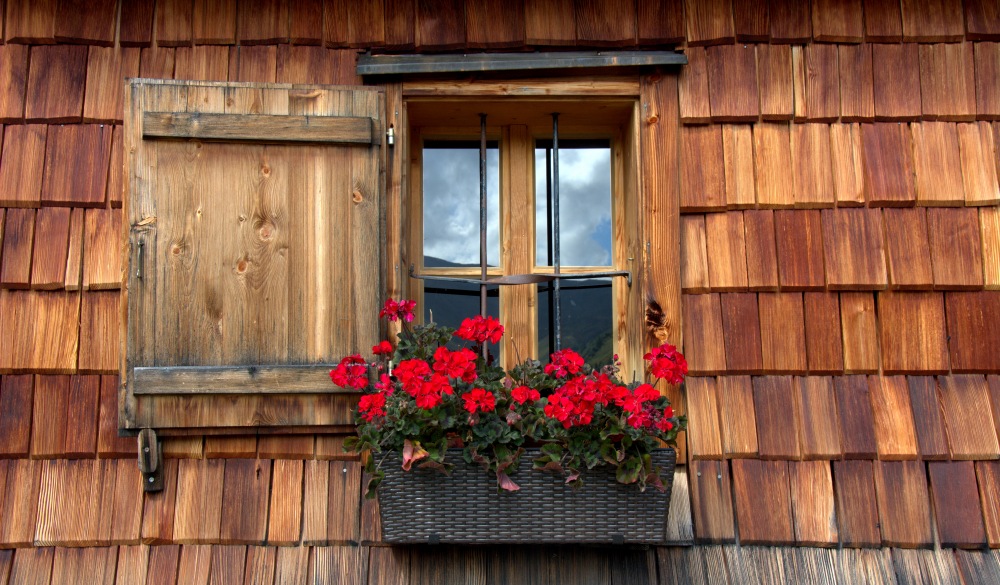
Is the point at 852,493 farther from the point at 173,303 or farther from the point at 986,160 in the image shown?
the point at 173,303

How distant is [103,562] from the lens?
269 centimetres

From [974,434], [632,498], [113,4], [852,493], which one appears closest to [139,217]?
[113,4]

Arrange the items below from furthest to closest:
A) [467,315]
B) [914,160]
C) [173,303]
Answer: [467,315] < [914,160] < [173,303]

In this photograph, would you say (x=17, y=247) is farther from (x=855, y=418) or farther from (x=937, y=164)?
(x=937, y=164)

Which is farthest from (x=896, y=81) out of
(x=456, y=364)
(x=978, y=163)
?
(x=456, y=364)

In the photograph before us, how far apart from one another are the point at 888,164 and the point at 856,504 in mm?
1091

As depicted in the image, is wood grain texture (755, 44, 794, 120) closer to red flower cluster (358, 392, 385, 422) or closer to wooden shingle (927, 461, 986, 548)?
wooden shingle (927, 461, 986, 548)

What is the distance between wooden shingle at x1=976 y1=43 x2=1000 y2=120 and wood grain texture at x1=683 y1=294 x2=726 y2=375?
109cm

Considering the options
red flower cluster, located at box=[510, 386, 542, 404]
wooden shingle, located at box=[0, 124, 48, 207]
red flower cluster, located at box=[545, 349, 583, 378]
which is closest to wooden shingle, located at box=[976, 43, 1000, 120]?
red flower cluster, located at box=[545, 349, 583, 378]

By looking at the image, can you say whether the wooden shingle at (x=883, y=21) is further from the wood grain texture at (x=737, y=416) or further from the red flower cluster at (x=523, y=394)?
the red flower cluster at (x=523, y=394)

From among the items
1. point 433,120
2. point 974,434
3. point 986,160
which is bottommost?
point 974,434

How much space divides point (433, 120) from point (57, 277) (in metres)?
1.33

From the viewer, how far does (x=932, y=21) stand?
2.91 meters

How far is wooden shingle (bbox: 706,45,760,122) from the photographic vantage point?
286cm
